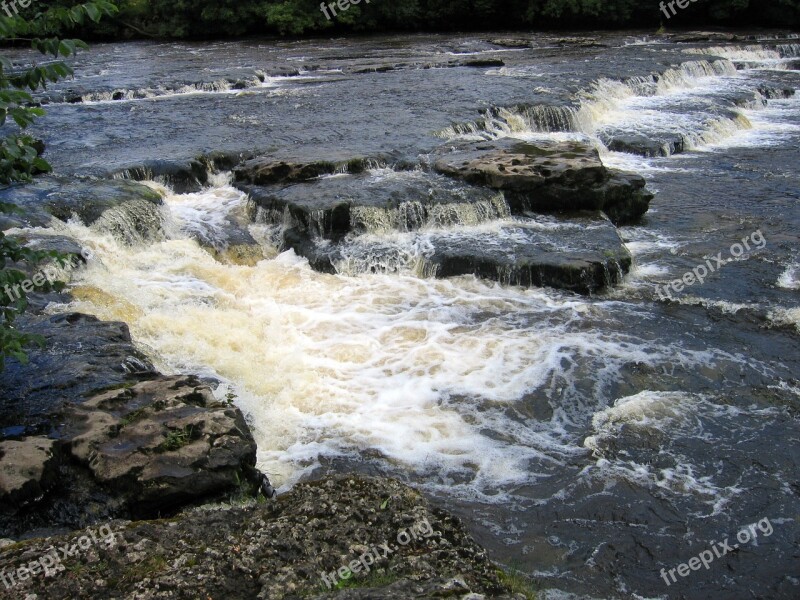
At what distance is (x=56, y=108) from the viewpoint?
62.2 ft

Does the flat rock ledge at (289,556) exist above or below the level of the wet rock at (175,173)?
below

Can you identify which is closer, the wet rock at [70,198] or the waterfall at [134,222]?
the wet rock at [70,198]

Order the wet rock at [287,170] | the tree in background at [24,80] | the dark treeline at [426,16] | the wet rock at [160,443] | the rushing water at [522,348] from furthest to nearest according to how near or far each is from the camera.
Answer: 1. the dark treeline at [426,16]
2. the wet rock at [287,170]
3. the rushing water at [522,348]
4. the wet rock at [160,443]
5. the tree in background at [24,80]

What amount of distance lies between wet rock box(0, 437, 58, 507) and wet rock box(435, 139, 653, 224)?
8.61 meters

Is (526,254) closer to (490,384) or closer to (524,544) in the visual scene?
(490,384)

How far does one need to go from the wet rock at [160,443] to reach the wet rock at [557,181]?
7366 mm

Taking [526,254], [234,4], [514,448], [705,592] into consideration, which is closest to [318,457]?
[514,448]

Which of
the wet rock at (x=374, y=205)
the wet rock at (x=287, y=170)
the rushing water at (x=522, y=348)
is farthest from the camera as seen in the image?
the wet rock at (x=287, y=170)

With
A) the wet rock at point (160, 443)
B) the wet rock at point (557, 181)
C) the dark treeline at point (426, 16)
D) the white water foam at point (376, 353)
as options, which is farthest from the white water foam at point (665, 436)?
the dark treeline at point (426, 16)

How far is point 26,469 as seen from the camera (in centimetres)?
518

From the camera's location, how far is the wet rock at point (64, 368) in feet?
20.7

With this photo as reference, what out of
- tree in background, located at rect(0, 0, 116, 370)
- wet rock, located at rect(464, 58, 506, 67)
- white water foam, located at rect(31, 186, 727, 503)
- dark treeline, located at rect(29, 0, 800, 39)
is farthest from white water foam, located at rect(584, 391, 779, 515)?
dark treeline, located at rect(29, 0, 800, 39)

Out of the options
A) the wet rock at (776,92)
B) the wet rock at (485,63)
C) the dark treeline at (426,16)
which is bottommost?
the wet rock at (776,92)

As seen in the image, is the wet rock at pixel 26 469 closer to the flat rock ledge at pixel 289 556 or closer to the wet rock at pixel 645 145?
the flat rock ledge at pixel 289 556
